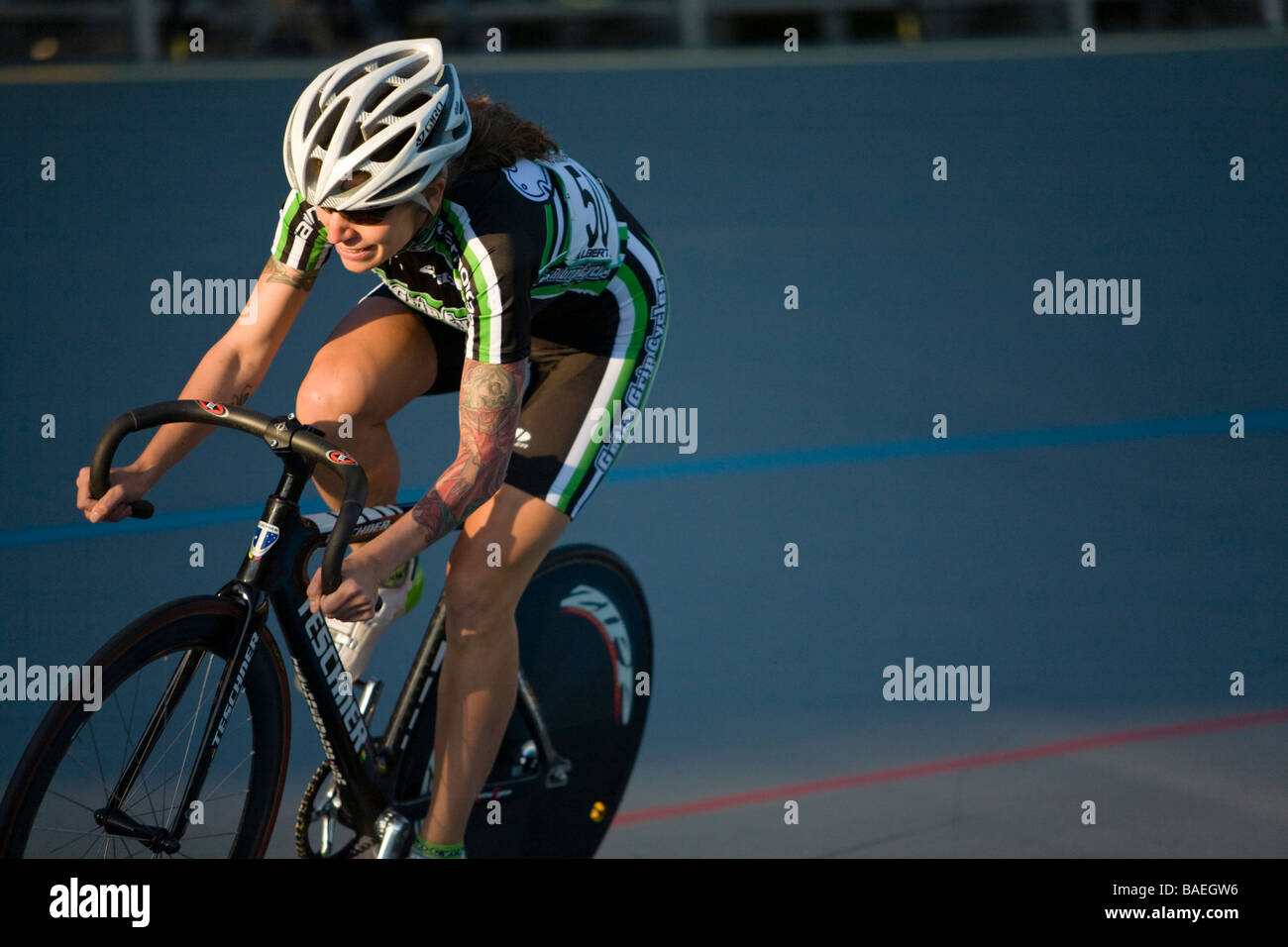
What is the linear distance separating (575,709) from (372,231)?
117cm

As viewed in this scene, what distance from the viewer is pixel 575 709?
9.78 feet

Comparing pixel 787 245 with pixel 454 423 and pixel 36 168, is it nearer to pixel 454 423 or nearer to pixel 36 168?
pixel 454 423

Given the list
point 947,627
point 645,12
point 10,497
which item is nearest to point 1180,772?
point 947,627

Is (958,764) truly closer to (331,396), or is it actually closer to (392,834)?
(392,834)

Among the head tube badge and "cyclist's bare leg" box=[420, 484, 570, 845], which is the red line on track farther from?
the head tube badge

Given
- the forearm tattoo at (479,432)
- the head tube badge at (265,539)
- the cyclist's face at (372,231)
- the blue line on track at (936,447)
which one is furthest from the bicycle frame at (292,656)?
the blue line on track at (936,447)

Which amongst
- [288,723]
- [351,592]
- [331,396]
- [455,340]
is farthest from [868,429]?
[351,592]

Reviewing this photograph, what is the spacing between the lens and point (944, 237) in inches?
285

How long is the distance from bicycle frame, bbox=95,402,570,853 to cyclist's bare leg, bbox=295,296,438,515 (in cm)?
19

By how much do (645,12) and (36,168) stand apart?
446 centimetres

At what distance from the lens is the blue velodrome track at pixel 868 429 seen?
3287mm

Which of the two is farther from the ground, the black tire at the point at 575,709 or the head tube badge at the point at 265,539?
the head tube badge at the point at 265,539

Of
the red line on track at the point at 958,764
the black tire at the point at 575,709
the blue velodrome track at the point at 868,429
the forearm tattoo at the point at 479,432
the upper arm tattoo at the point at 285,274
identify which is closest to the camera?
the forearm tattoo at the point at 479,432

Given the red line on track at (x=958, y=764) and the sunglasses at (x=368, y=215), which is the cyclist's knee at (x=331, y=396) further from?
the red line on track at (x=958, y=764)
